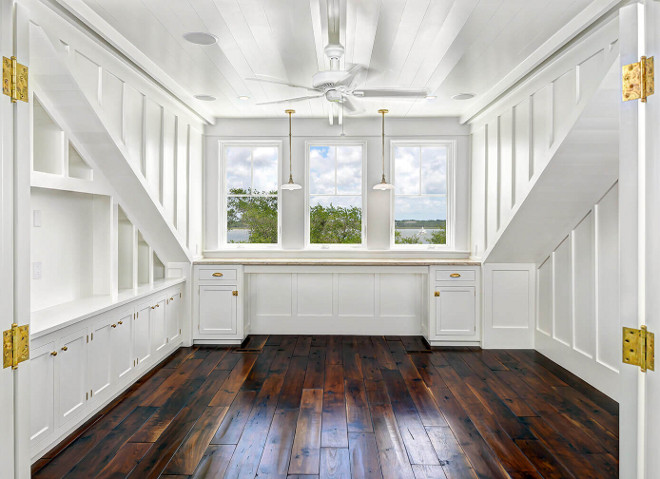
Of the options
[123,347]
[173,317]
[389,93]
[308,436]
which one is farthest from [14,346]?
[173,317]

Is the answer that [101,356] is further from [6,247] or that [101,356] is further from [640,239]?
[640,239]

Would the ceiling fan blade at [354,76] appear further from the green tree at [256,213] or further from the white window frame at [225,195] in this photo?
the green tree at [256,213]

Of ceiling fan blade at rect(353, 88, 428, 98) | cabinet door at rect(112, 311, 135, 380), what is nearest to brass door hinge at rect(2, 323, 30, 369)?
cabinet door at rect(112, 311, 135, 380)

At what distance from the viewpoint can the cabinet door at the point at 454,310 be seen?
4.90 m

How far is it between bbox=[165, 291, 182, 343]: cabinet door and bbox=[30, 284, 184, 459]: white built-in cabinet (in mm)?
106

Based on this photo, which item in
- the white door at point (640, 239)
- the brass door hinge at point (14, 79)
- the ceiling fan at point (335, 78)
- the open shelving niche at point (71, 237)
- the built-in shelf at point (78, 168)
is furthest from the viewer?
the built-in shelf at point (78, 168)

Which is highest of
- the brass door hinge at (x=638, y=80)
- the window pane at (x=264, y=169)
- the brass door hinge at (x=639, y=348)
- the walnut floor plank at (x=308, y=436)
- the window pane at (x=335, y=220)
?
the window pane at (x=264, y=169)

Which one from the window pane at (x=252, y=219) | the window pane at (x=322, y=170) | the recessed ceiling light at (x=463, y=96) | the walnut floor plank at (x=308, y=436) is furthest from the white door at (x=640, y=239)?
the window pane at (x=252, y=219)

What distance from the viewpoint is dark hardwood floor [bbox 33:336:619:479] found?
2.42 m

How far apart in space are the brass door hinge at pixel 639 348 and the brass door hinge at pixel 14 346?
1.97 m

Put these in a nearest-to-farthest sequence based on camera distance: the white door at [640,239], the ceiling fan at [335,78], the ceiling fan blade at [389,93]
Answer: the white door at [640,239] < the ceiling fan at [335,78] < the ceiling fan blade at [389,93]

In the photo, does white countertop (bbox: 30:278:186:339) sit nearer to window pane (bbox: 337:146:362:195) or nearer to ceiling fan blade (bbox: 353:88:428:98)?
ceiling fan blade (bbox: 353:88:428:98)

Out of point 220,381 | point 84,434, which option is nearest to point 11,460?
point 84,434

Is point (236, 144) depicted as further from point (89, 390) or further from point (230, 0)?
point (89, 390)
